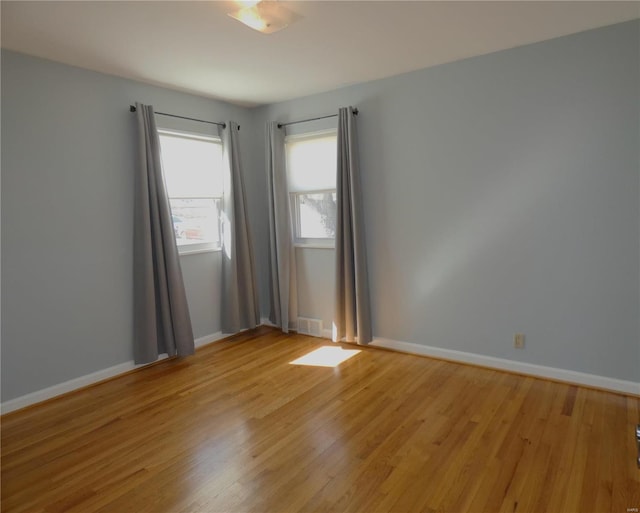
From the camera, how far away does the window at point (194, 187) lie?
4.04m

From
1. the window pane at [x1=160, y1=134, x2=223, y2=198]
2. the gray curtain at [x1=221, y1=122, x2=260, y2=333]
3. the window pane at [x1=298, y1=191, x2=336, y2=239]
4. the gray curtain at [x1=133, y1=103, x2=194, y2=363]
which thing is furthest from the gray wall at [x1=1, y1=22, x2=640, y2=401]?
the gray curtain at [x1=221, y1=122, x2=260, y2=333]

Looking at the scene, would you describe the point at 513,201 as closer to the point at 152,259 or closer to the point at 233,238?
the point at 233,238

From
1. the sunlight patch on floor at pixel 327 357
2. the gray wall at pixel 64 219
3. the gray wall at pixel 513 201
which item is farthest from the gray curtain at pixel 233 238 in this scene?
the gray wall at pixel 513 201

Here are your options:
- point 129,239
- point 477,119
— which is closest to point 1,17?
point 129,239

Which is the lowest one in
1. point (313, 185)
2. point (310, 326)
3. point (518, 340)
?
point (310, 326)

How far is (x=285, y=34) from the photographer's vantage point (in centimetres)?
271

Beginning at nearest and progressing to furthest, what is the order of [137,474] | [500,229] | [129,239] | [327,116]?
[137,474] → [500,229] → [129,239] → [327,116]

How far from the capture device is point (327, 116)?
4.12m

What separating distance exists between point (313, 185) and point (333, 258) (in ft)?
2.62

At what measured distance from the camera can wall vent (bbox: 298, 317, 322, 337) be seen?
4469 mm

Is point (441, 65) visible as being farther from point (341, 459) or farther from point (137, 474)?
point (137, 474)

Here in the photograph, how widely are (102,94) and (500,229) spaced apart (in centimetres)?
339

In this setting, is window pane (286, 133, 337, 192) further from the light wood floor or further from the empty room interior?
the light wood floor

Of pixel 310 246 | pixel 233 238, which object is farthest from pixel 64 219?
pixel 310 246
